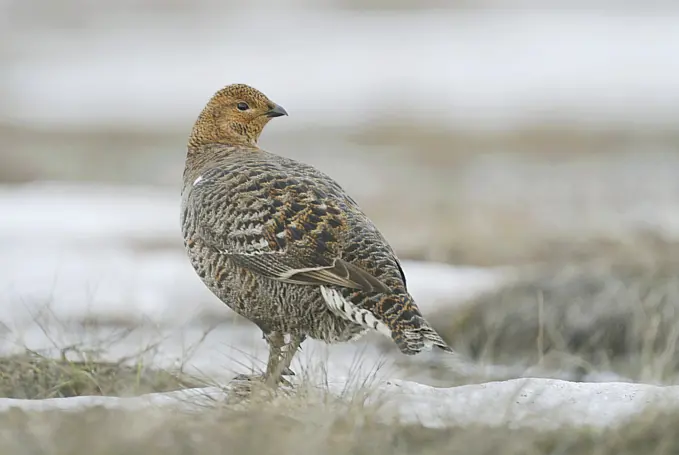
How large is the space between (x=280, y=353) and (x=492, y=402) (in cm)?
140

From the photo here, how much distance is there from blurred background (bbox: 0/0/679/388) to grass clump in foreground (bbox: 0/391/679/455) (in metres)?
2.09

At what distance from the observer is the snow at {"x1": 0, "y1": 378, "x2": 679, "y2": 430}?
405 cm

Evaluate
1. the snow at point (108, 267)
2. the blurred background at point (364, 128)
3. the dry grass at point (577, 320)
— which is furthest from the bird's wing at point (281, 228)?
the dry grass at point (577, 320)

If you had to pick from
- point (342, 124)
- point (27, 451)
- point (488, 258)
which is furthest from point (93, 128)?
point (27, 451)

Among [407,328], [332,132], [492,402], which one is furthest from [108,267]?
[332,132]

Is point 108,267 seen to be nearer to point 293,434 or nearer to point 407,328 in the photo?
point 407,328

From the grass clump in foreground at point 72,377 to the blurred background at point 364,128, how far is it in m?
0.62

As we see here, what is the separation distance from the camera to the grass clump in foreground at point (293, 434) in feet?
11.9

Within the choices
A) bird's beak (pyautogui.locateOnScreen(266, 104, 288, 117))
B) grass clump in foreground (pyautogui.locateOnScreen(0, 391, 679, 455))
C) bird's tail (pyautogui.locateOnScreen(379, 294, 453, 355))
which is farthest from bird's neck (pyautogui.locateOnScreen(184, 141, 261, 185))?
grass clump in foreground (pyautogui.locateOnScreen(0, 391, 679, 455))

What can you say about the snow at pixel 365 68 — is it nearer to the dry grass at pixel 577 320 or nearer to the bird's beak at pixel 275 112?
the dry grass at pixel 577 320

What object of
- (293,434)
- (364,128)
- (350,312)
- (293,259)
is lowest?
(364,128)

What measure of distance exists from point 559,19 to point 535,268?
2516 centimetres

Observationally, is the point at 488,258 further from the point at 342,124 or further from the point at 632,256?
the point at 342,124

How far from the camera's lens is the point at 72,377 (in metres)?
5.16
